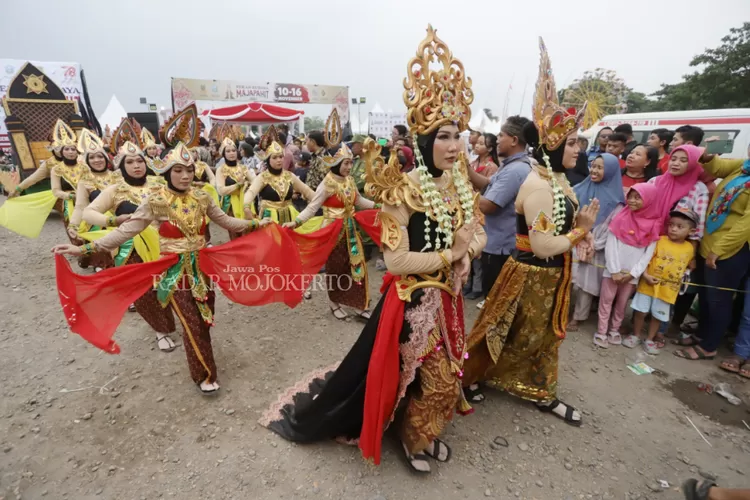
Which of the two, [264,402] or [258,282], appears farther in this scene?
[258,282]

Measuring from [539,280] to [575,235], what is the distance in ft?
1.30

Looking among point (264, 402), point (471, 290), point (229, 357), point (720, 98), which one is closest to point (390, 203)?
point (264, 402)

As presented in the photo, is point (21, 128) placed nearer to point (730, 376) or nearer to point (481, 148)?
point (481, 148)

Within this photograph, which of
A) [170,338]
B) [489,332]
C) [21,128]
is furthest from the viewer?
[21,128]

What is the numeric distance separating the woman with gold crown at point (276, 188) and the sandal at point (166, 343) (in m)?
1.67

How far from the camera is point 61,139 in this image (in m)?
5.31

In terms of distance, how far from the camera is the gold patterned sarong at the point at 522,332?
2.63 metres

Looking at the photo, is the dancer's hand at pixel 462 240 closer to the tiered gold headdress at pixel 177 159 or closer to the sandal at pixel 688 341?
the tiered gold headdress at pixel 177 159

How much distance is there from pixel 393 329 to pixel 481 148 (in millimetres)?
4030

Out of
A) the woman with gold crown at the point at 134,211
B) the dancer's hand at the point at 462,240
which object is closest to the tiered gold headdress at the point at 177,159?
the woman with gold crown at the point at 134,211

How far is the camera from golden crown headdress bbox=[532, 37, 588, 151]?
2326 mm

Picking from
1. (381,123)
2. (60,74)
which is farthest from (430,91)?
(60,74)

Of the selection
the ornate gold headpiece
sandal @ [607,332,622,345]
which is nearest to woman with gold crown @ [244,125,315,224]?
the ornate gold headpiece

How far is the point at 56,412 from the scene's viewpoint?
2988 mm
